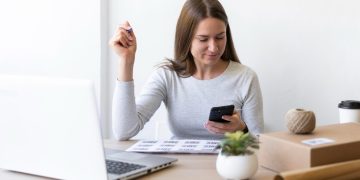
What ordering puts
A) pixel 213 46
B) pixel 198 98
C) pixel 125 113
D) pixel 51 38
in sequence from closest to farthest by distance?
pixel 125 113
pixel 213 46
pixel 198 98
pixel 51 38

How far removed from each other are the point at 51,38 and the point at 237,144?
1.59 metres

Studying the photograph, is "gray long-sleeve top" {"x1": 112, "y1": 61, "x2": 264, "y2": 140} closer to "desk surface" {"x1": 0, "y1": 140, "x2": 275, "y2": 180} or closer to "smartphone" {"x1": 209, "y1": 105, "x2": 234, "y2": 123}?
"smartphone" {"x1": 209, "y1": 105, "x2": 234, "y2": 123}

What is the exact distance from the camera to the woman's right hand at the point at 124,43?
1.77m

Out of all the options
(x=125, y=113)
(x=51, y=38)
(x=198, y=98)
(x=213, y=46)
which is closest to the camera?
(x=125, y=113)

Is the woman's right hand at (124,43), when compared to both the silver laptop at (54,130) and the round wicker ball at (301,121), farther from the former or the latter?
the round wicker ball at (301,121)

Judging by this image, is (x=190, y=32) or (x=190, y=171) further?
(x=190, y=32)

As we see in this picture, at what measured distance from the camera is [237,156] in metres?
1.17

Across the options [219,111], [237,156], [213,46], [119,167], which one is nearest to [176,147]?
[219,111]

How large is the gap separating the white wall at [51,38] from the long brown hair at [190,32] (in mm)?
539

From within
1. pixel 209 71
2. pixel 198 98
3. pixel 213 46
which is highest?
pixel 213 46

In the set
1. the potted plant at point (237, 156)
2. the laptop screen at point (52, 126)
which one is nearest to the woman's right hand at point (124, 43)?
the laptop screen at point (52, 126)

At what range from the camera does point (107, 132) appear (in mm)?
2596

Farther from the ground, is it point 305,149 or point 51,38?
point 51,38

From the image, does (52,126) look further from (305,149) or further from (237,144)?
(305,149)
